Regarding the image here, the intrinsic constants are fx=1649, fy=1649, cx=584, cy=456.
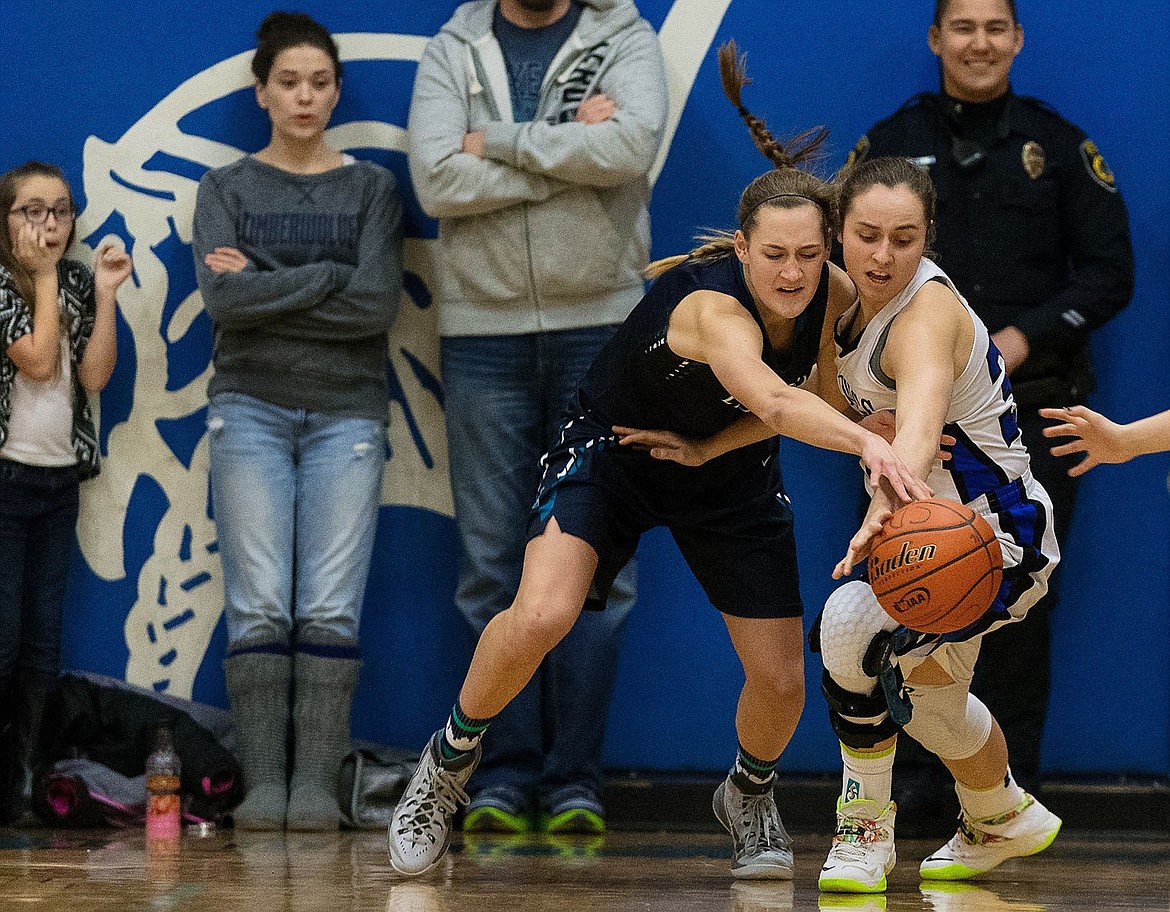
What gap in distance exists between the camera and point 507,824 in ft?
18.2

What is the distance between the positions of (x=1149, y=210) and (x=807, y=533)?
1.73m

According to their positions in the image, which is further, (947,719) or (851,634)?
(947,719)

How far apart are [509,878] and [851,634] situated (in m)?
1.08

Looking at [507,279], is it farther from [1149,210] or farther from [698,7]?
[1149,210]

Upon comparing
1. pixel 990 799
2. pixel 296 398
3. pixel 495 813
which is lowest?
pixel 495 813

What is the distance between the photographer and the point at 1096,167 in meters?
5.66

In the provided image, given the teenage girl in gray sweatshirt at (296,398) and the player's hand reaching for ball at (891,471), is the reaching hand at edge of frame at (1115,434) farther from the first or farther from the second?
the teenage girl in gray sweatshirt at (296,398)

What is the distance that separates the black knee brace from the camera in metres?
4.00

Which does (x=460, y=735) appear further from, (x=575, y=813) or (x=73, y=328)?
(x=73, y=328)

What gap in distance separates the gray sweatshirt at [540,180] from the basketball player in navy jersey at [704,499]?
1.13 meters

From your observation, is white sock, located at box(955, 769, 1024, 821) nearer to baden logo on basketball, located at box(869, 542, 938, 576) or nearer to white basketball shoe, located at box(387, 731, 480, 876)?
baden logo on basketball, located at box(869, 542, 938, 576)

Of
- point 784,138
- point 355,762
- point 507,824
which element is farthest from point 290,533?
point 784,138

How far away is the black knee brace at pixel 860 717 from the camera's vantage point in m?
4.00

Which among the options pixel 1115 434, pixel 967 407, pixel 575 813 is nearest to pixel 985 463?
pixel 967 407
